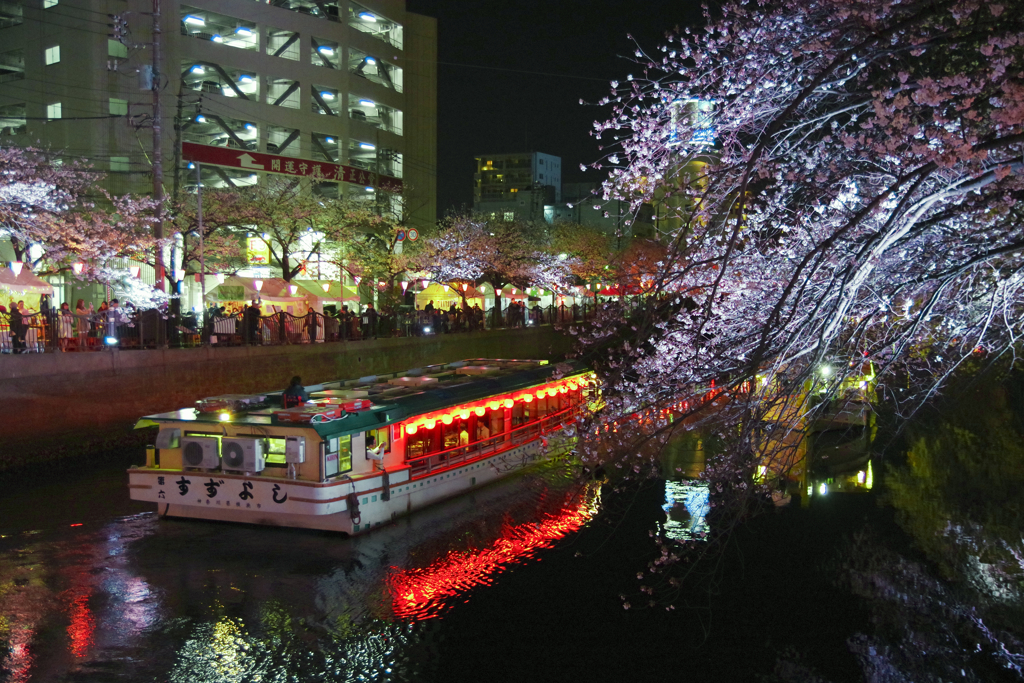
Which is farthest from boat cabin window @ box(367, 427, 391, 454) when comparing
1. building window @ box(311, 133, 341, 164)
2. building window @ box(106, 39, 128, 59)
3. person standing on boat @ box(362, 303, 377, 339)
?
building window @ box(311, 133, 341, 164)

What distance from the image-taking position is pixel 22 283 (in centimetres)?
2186

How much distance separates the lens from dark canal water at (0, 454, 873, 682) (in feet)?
34.0

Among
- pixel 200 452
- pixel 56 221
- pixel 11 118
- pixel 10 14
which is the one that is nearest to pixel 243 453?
pixel 200 452

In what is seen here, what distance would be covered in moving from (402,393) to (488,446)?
7.89 feet

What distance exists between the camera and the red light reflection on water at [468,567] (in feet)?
40.1

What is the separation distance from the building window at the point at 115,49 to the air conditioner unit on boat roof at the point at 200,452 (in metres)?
27.6

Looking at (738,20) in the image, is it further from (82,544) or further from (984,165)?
(82,544)

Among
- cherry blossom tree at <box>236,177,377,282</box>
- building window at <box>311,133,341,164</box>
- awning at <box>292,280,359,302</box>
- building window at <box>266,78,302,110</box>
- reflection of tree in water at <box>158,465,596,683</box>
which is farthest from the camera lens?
building window at <box>311,133,341,164</box>

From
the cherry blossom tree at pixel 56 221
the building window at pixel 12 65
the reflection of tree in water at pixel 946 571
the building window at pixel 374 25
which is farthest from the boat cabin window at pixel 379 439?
the building window at pixel 374 25

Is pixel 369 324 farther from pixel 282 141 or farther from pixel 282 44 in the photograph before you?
pixel 282 44

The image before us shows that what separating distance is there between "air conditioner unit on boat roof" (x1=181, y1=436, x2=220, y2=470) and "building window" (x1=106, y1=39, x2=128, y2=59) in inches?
1085

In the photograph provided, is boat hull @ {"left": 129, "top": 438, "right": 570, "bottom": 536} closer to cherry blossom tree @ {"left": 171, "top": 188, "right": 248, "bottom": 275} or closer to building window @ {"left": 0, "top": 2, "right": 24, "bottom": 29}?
cherry blossom tree @ {"left": 171, "top": 188, "right": 248, "bottom": 275}

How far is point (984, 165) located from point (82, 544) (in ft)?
46.4

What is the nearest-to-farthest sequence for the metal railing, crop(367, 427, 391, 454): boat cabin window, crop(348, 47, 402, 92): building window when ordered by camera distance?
crop(367, 427, 391, 454): boat cabin window < the metal railing < crop(348, 47, 402, 92): building window
